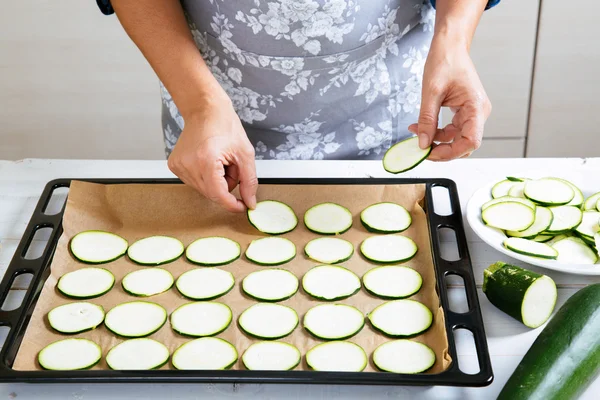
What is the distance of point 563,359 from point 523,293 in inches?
9.1

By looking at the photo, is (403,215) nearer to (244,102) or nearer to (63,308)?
(244,102)

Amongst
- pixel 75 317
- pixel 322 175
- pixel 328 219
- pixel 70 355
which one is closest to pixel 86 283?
pixel 75 317

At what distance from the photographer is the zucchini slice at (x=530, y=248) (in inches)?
66.7

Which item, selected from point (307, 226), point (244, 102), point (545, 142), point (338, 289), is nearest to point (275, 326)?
point (338, 289)

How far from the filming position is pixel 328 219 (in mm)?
1978

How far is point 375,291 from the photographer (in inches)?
67.5

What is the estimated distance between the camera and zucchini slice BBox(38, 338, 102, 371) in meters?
1.52

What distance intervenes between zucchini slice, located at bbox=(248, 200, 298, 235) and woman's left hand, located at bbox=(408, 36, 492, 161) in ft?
1.33

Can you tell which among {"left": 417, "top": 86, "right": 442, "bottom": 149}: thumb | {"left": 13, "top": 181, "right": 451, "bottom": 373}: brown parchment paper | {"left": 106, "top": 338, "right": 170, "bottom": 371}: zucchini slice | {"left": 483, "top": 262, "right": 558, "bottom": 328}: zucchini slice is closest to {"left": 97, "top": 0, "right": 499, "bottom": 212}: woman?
{"left": 417, "top": 86, "right": 442, "bottom": 149}: thumb

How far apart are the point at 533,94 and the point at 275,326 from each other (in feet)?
8.71

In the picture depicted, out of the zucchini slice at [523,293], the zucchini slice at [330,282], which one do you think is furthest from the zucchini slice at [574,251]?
the zucchini slice at [330,282]

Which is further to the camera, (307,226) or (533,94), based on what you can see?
(533,94)

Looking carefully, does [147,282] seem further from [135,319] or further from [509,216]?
[509,216]

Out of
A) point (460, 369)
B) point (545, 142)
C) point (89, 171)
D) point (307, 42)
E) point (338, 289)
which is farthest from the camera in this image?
point (545, 142)
